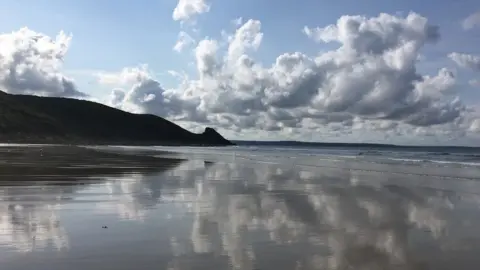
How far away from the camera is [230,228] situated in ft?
44.1

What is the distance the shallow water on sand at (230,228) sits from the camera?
1005cm

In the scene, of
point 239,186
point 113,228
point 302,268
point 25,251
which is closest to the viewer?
point 302,268

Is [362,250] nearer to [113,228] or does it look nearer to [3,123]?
[113,228]

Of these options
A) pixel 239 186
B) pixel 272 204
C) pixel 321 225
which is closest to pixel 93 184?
pixel 239 186

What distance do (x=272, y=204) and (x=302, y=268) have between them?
30.5ft

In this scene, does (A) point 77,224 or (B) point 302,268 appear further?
(A) point 77,224

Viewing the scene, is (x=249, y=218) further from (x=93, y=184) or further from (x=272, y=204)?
(x=93, y=184)

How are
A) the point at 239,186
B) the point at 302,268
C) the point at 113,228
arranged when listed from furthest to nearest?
1. the point at 239,186
2. the point at 113,228
3. the point at 302,268

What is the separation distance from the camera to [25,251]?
10.2 metres

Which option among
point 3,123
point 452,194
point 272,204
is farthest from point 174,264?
point 3,123

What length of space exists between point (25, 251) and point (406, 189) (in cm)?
2034

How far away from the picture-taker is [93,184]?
24344mm

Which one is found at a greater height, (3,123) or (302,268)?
(3,123)

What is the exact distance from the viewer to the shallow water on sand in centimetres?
1005
